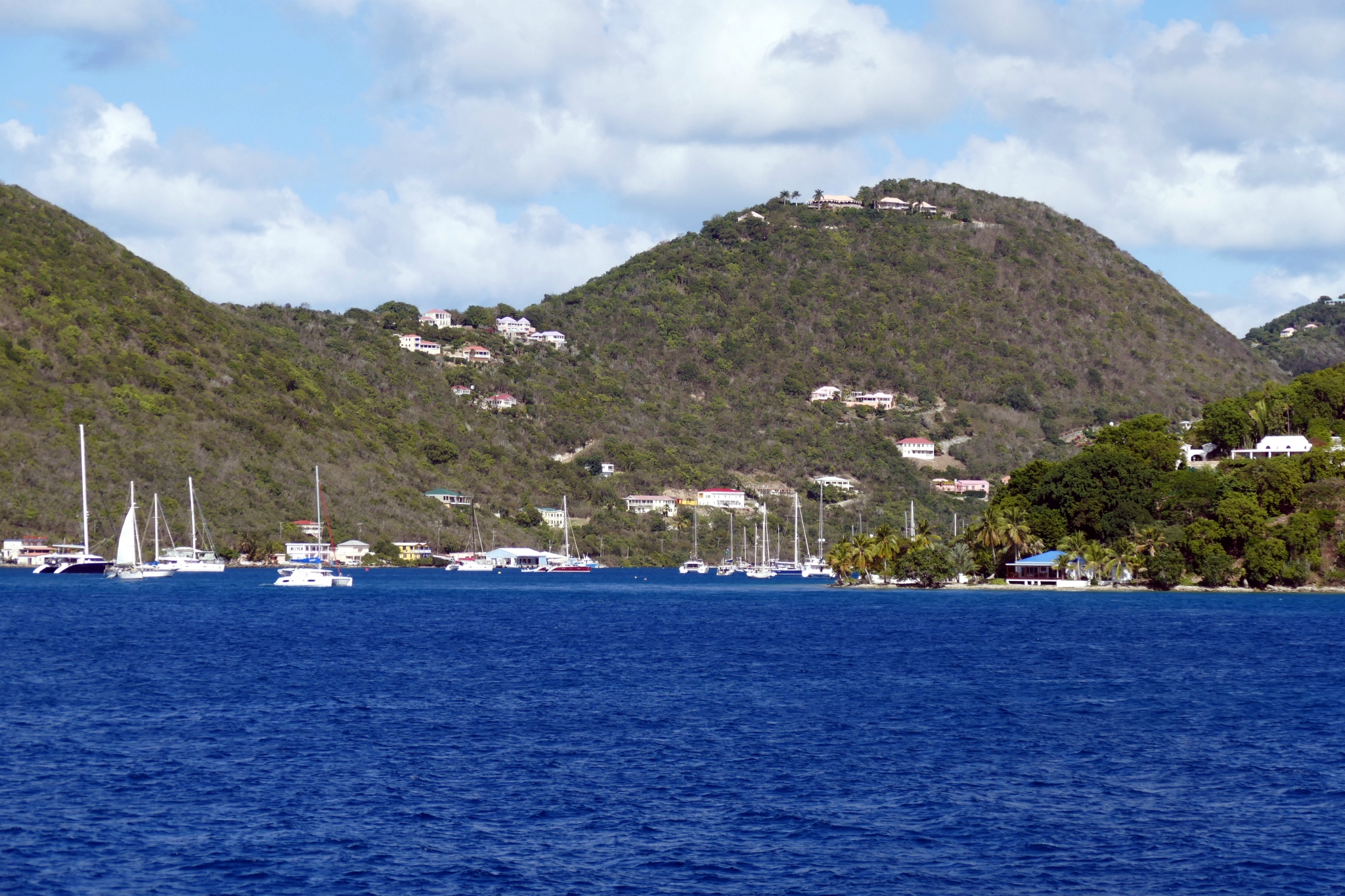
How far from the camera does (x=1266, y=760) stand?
37.8 meters

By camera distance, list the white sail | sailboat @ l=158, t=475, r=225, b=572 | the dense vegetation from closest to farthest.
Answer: the dense vegetation
the white sail
sailboat @ l=158, t=475, r=225, b=572

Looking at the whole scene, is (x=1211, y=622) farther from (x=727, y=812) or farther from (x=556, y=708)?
(x=727, y=812)

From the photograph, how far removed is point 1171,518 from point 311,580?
81.0 m

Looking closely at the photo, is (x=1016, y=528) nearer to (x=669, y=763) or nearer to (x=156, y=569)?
(x=156, y=569)

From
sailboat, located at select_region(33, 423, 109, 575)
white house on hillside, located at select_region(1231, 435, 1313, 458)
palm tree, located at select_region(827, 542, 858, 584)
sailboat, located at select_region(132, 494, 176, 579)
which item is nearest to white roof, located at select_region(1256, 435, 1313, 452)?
white house on hillside, located at select_region(1231, 435, 1313, 458)

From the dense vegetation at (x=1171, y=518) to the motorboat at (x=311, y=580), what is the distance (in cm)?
6174

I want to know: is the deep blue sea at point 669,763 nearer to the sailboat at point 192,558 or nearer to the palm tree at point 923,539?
the palm tree at point 923,539

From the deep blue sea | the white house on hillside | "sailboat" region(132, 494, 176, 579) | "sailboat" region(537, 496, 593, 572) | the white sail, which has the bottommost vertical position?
the deep blue sea

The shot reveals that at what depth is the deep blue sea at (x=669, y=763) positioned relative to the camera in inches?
1045

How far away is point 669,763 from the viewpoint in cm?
3647

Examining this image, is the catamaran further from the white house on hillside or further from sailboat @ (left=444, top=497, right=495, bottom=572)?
the white house on hillside

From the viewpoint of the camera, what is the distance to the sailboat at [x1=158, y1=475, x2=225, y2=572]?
148 meters

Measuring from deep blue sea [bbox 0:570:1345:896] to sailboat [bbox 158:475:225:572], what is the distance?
245 feet

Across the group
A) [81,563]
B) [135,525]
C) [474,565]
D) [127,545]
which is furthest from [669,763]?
[474,565]
